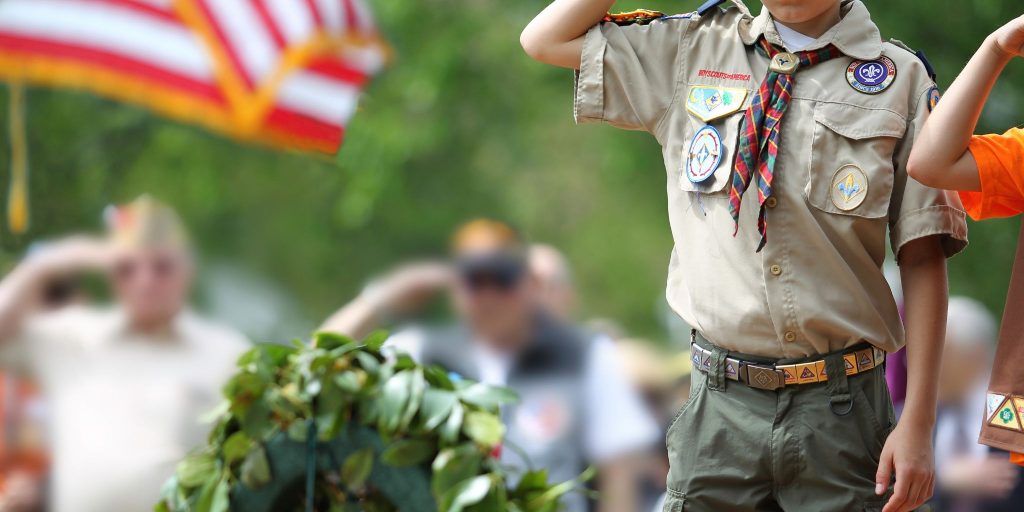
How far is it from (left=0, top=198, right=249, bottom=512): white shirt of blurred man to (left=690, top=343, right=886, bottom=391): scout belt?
2.69 meters

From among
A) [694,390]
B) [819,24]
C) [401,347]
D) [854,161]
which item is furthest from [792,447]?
[401,347]

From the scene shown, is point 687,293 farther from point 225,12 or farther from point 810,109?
point 225,12

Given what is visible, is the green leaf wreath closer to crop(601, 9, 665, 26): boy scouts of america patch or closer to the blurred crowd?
crop(601, 9, 665, 26): boy scouts of america patch

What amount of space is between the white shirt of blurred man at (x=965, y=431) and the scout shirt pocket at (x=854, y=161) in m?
2.14

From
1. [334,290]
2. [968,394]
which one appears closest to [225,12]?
[334,290]

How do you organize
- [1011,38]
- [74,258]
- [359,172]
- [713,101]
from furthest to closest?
[359,172]
[74,258]
[713,101]
[1011,38]

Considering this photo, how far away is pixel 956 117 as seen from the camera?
91.0 inches

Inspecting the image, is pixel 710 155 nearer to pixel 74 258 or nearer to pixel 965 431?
pixel 965 431

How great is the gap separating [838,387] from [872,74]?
535 mm

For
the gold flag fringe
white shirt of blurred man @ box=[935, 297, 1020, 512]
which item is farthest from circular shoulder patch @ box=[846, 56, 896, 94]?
the gold flag fringe

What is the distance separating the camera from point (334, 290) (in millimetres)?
10742

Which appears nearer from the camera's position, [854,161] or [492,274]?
[854,161]

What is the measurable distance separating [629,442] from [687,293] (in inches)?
83.1

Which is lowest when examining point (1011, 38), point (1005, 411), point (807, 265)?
point (1005, 411)
